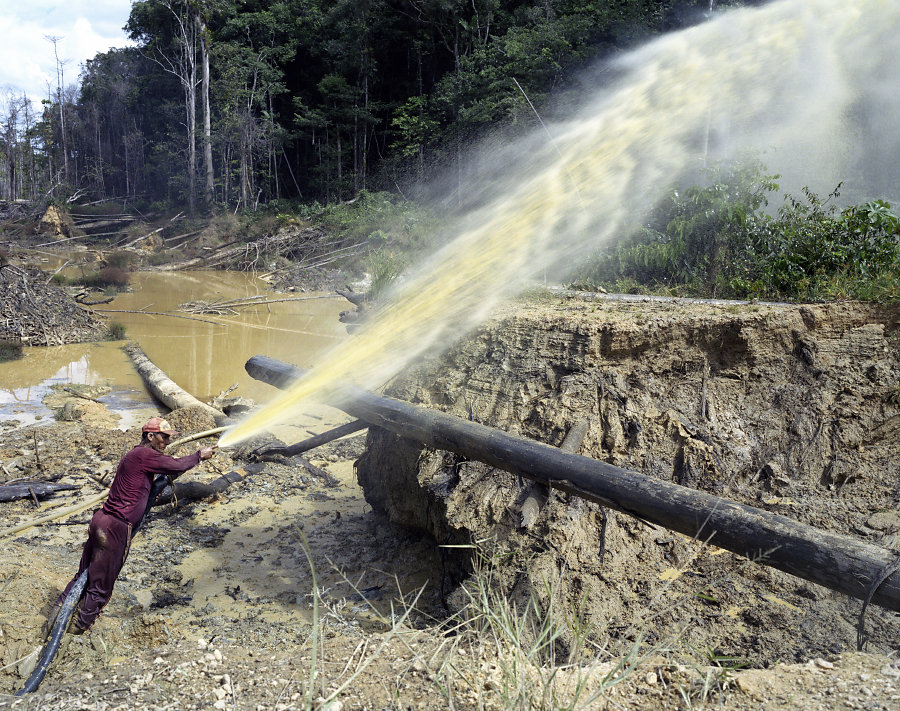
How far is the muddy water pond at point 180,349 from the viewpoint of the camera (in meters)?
11.8

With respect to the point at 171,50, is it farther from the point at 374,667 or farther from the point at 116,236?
the point at 374,667

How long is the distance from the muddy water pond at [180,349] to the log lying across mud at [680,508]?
7398 mm

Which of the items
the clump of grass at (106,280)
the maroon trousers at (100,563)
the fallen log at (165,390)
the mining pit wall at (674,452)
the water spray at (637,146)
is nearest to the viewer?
the mining pit wall at (674,452)

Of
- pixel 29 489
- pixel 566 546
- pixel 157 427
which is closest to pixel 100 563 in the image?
pixel 157 427

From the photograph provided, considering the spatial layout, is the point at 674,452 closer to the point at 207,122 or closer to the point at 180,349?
the point at 180,349

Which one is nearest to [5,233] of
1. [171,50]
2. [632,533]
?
[171,50]

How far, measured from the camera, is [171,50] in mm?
43844

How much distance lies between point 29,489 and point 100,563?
3293 mm

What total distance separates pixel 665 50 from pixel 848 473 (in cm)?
1070

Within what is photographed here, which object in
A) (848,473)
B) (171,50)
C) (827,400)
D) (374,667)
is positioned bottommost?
(374,667)

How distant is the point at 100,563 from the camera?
4.76 meters

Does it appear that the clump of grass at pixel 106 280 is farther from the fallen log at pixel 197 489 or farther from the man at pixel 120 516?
the man at pixel 120 516

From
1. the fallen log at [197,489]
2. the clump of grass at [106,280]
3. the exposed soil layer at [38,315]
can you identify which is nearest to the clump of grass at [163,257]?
the clump of grass at [106,280]

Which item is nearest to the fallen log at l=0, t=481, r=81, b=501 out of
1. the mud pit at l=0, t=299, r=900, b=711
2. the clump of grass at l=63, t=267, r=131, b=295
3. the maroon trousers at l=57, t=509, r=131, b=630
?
the mud pit at l=0, t=299, r=900, b=711
